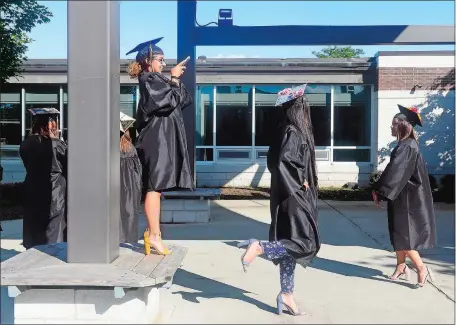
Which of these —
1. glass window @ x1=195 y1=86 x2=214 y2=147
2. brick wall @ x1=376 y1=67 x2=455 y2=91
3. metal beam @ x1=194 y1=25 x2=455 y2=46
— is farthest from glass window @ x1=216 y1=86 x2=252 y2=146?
metal beam @ x1=194 y1=25 x2=455 y2=46

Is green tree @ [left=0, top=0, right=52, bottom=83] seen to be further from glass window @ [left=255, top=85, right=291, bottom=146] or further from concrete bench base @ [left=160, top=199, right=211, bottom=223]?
glass window @ [left=255, top=85, right=291, bottom=146]

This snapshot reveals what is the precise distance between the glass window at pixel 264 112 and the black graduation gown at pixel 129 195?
11718 millimetres

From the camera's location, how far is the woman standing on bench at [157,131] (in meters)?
4.93

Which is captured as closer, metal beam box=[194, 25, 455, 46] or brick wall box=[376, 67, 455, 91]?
metal beam box=[194, 25, 455, 46]

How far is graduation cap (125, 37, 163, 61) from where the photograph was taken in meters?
5.12

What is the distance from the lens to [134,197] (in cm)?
704

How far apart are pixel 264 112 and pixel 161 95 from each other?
13858mm

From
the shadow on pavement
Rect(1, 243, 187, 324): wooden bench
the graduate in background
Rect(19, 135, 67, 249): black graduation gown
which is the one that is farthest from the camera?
the graduate in background

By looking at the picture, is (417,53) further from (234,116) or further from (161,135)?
(161,135)

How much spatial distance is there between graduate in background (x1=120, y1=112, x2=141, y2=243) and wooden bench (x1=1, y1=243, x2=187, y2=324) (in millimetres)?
2407

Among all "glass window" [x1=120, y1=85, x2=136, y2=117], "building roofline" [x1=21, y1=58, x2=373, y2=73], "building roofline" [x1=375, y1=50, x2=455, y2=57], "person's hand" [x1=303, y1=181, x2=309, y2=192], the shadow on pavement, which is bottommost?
the shadow on pavement

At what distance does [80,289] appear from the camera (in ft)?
13.6

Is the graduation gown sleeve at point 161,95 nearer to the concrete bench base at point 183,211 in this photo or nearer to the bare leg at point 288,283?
the bare leg at point 288,283

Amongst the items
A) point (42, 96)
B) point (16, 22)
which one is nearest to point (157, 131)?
point (16, 22)
